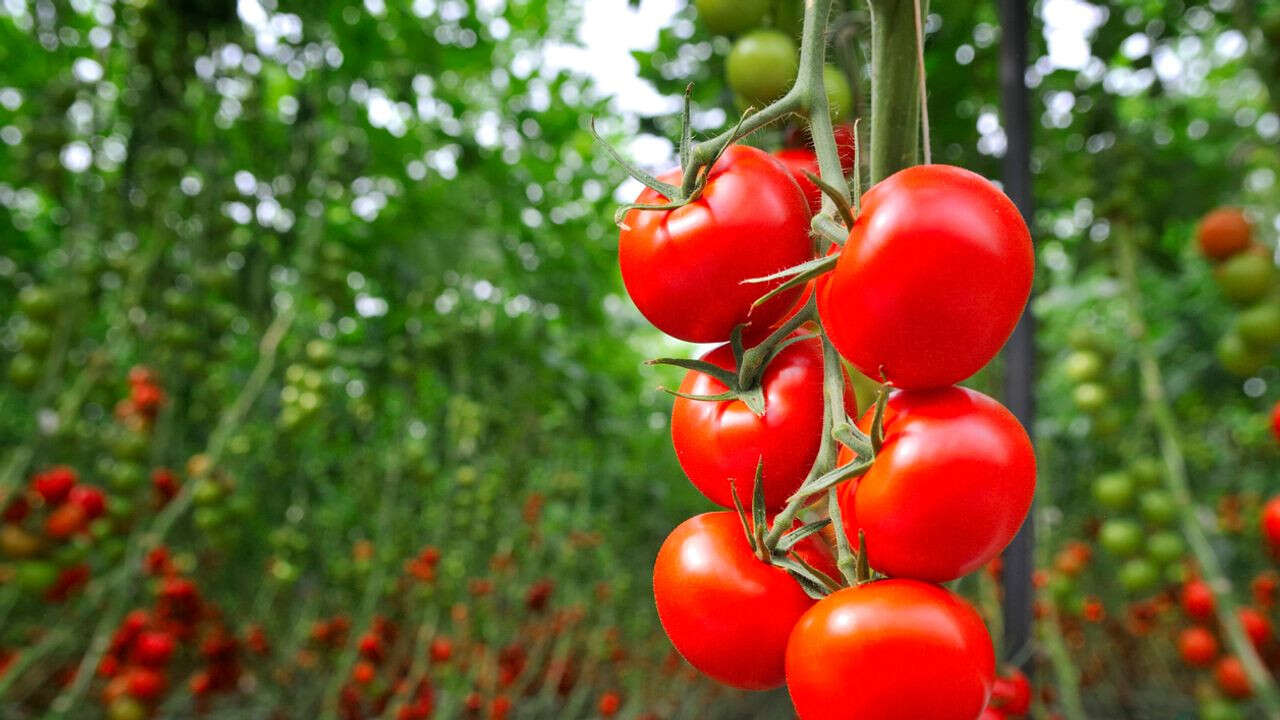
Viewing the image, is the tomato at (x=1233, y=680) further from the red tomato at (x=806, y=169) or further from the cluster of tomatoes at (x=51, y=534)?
the cluster of tomatoes at (x=51, y=534)

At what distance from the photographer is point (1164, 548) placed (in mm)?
1502

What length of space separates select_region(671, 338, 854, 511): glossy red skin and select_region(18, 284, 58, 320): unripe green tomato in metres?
1.32

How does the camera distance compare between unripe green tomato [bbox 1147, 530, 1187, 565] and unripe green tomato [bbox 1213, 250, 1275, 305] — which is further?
unripe green tomato [bbox 1147, 530, 1187, 565]

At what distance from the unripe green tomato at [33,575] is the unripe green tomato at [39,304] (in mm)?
409

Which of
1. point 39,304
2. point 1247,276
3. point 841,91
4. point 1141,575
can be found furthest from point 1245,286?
point 39,304

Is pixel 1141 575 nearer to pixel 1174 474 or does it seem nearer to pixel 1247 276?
pixel 1174 474

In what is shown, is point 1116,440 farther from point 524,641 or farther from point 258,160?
point 524,641

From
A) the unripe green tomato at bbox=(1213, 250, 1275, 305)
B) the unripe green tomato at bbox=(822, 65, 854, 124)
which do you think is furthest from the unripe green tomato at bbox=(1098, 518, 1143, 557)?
the unripe green tomato at bbox=(822, 65, 854, 124)

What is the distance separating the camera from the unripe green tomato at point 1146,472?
1.52 m

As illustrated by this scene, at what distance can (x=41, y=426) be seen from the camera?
1222 millimetres

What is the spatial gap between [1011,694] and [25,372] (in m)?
1.48

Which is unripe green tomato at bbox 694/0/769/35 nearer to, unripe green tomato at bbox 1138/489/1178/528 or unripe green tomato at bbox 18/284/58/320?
unripe green tomato at bbox 18/284/58/320

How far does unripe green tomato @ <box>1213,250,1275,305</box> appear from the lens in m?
1.36

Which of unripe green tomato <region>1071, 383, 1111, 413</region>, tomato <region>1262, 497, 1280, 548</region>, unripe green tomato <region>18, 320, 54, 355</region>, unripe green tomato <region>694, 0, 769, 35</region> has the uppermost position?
unripe green tomato <region>694, 0, 769, 35</region>
